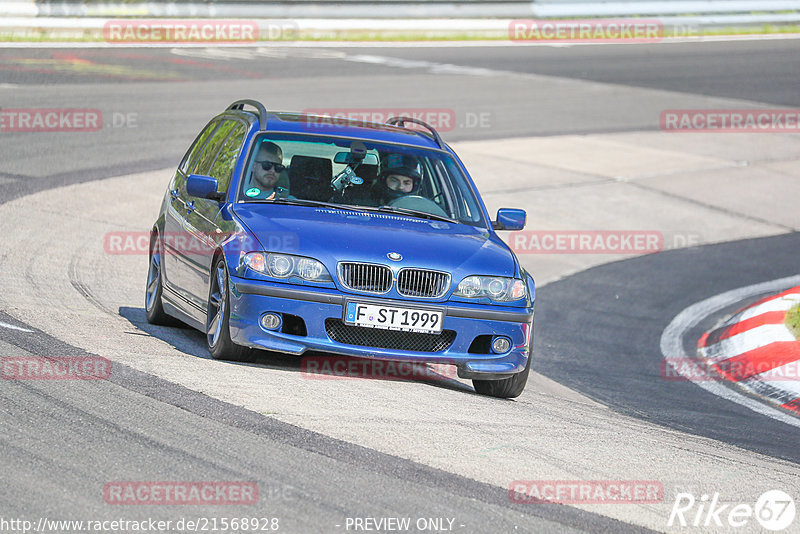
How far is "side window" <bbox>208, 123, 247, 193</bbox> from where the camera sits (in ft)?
28.2

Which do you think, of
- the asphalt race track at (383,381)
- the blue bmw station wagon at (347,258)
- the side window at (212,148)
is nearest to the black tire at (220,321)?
the blue bmw station wagon at (347,258)

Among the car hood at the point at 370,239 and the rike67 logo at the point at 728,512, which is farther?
the car hood at the point at 370,239

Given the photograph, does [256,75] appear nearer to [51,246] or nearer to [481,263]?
[51,246]

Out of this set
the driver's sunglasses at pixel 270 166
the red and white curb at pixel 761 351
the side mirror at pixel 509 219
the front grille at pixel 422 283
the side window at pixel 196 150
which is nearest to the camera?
the front grille at pixel 422 283

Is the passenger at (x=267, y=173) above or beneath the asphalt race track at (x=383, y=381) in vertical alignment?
above

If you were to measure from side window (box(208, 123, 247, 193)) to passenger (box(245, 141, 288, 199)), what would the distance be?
179mm

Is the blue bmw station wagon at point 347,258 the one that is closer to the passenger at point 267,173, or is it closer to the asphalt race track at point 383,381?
the passenger at point 267,173

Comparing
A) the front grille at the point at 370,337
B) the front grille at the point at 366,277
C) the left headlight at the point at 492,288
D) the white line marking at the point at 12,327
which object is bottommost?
the white line marking at the point at 12,327

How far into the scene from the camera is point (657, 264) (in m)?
14.5

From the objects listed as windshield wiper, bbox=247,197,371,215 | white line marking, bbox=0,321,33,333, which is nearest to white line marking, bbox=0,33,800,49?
windshield wiper, bbox=247,197,371,215

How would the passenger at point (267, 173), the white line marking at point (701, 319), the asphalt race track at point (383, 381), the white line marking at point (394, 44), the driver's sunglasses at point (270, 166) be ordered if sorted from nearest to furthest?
the asphalt race track at point (383, 381), the passenger at point (267, 173), the driver's sunglasses at point (270, 166), the white line marking at point (701, 319), the white line marking at point (394, 44)

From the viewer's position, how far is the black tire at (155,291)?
29.7 feet

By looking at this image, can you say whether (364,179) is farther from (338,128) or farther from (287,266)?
(287,266)

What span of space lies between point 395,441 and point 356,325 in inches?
58.6
